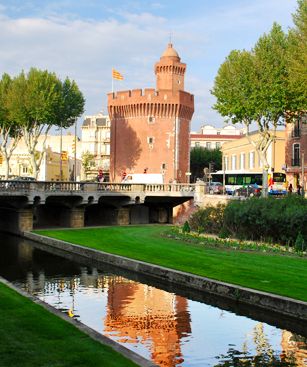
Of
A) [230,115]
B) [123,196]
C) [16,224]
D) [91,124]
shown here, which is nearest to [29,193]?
[16,224]

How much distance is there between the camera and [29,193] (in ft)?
155

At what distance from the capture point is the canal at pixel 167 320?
1609cm

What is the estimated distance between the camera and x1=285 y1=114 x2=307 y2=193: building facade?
6894 centimetres

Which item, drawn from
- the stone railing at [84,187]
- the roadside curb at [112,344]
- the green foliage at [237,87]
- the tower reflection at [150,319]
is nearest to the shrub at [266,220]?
the tower reflection at [150,319]

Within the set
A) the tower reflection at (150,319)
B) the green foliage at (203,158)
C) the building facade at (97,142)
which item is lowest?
the tower reflection at (150,319)

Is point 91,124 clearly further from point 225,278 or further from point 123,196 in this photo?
point 225,278

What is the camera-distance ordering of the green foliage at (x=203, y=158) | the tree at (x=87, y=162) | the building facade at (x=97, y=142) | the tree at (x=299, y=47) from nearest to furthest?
1. the tree at (x=299, y=47)
2. the tree at (x=87, y=162)
3. the green foliage at (x=203, y=158)
4. the building facade at (x=97, y=142)

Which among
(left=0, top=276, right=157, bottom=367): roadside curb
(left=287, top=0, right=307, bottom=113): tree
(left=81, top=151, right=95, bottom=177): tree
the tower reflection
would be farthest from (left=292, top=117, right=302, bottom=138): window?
(left=81, top=151, right=95, bottom=177): tree

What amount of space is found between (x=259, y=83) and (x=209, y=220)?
573 inches

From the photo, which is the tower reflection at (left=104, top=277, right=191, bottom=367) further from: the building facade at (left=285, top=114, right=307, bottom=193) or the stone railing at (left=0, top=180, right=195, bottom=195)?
the building facade at (left=285, top=114, right=307, bottom=193)

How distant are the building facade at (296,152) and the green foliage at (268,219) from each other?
112 feet

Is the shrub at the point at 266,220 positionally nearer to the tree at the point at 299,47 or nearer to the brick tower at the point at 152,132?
the tree at the point at 299,47

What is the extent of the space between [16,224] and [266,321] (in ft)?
109

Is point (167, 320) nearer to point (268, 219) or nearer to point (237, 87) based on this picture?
point (268, 219)
